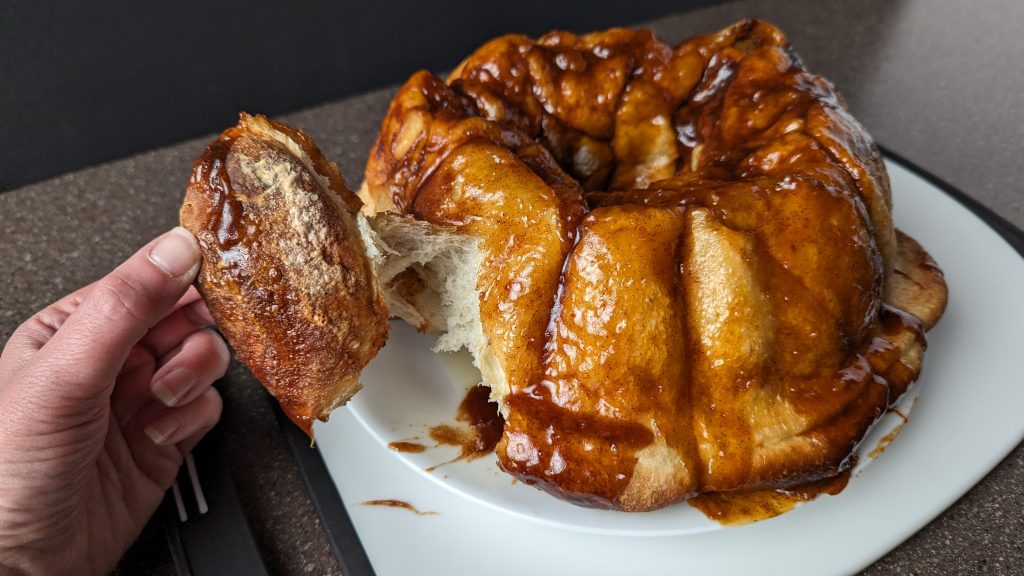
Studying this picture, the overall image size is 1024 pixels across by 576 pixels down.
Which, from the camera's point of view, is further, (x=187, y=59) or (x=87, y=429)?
(x=187, y=59)

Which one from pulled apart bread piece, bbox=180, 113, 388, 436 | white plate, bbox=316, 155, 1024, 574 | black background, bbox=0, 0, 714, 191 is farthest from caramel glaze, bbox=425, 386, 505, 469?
black background, bbox=0, 0, 714, 191

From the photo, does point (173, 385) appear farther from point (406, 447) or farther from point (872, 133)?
point (872, 133)

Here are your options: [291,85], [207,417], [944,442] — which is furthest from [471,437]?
[291,85]

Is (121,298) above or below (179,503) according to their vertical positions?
above

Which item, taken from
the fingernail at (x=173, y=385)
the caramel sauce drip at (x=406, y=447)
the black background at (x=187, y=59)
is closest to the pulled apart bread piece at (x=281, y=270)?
the caramel sauce drip at (x=406, y=447)

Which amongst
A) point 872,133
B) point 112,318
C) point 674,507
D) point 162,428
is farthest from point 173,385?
point 872,133

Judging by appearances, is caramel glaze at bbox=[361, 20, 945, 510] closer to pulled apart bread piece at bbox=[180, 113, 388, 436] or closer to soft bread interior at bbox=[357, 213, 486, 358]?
soft bread interior at bbox=[357, 213, 486, 358]

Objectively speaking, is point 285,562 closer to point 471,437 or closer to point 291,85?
point 471,437
